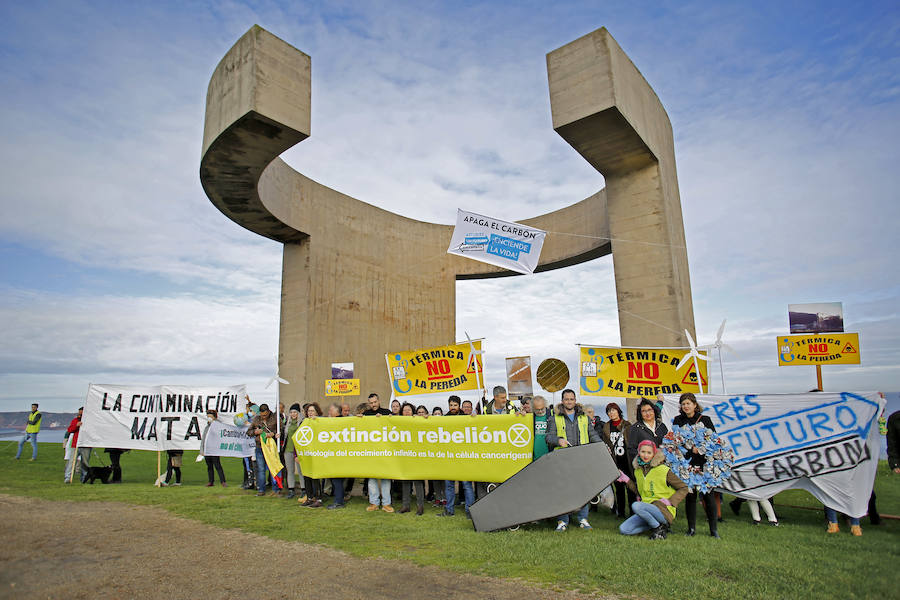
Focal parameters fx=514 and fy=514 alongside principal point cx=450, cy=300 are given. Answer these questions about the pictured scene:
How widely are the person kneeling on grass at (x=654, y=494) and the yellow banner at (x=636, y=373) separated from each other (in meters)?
3.99

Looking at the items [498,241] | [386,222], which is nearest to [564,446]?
[498,241]

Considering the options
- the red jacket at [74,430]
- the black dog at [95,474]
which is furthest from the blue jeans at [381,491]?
the red jacket at [74,430]

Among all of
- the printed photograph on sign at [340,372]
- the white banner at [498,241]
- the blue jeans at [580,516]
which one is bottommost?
the blue jeans at [580,516]

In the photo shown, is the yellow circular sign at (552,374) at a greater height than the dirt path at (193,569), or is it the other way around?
the yellow circular sign at (552,374)

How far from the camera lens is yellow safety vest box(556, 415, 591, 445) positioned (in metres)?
6.56

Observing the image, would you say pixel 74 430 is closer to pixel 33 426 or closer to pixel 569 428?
pixel 33 426

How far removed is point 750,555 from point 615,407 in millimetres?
2748

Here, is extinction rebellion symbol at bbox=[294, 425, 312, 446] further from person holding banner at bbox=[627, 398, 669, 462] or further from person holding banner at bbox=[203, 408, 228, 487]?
person holding banner at bbox=[627, 398, 669, 462]

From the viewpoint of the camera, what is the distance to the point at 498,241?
1112 centimetres

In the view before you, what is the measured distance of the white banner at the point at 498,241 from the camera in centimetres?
1102

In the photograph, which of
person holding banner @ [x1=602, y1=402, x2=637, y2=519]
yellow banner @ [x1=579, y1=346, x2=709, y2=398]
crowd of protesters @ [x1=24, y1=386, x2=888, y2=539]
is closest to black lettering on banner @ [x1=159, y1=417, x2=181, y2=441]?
crowd of protesters @ [x1=24, y1=386, x2=888, y2=539]

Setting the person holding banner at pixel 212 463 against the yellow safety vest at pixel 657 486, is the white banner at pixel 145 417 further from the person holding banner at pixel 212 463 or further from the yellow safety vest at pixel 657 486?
the yellow safety vest at pixel 657 486

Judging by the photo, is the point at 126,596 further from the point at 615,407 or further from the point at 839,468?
the point at 839,468

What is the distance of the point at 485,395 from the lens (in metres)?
10.2
